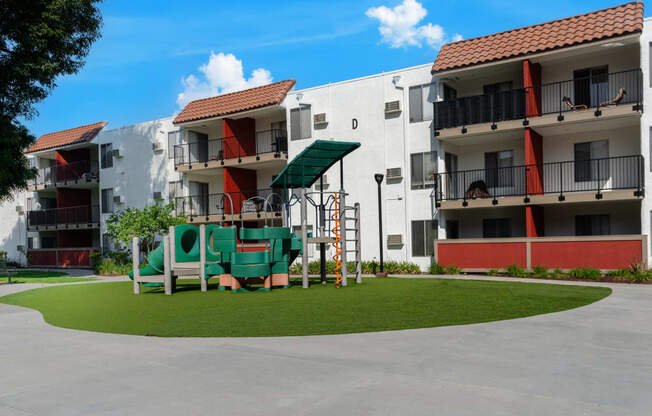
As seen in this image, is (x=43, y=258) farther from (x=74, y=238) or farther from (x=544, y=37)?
(x=544, y=37)

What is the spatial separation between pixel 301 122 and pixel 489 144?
402 inches

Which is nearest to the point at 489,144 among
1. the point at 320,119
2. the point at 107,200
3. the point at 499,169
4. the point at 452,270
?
the point at 499,169

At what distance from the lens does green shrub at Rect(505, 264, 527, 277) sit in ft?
73.2

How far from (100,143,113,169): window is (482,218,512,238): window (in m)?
27.1

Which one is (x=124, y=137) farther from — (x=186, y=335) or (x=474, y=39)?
(x=186, y=335)

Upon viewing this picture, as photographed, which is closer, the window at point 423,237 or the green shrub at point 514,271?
the green shrub at point 514,271

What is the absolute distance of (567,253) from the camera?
21.8 meters

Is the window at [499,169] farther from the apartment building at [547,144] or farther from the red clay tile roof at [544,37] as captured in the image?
the red clay tile roof at [544,37]

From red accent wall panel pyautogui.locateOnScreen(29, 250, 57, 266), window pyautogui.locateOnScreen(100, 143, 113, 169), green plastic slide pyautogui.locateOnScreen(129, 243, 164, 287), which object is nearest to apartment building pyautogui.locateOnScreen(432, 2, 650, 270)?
green plastic slide pyautogui.locateOnScreen(129, 243, 164, 287)

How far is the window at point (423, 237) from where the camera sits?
26391 mm

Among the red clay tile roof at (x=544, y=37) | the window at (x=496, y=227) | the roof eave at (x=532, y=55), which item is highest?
the red clay tile roof at (x=544, y=37)

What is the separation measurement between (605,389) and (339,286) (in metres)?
12.4

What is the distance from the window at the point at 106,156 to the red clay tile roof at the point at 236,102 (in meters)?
7.90

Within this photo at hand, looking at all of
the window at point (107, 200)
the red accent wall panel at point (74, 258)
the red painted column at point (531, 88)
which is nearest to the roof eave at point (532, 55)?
the red painted column at point (531, 88)
